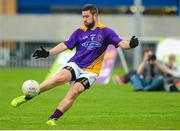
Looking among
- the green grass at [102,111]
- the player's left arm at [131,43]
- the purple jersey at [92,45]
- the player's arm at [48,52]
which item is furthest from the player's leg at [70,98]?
the player's left arm at [131,43]

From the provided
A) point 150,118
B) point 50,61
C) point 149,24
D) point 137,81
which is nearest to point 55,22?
point 149,24

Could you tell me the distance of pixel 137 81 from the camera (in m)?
24.6

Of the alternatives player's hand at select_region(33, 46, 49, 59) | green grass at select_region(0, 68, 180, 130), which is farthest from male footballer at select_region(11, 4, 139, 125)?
green grass at select_region(0, 68, 180, 130)

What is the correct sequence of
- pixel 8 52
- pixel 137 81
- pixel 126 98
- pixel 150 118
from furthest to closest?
1. pixel 8 52
2. pixel 137 81
3. pixel 126 98
4. pixel 150 118

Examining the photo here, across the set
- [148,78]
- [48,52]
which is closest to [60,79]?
[48,52]

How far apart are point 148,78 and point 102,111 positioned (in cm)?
776

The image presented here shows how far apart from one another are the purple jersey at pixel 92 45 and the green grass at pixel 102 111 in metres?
1.03

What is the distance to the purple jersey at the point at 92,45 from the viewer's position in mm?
14508

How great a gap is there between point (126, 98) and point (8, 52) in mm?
19132

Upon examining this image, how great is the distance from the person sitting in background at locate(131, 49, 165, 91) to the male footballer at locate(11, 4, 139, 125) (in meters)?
9.76

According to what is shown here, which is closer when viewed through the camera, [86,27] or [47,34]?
[86,27]

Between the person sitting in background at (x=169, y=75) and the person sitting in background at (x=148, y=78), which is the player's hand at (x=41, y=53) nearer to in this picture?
the person sitting in background at (x=148, y=78)

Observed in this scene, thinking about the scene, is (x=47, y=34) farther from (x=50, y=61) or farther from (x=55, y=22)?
(x=50, y=61)

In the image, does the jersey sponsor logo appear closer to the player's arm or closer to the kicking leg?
the player's arm
